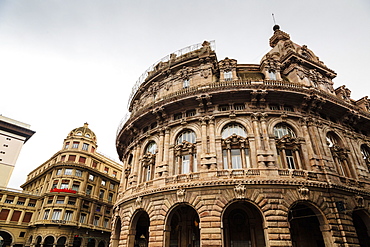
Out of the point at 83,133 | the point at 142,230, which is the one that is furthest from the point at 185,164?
the point at 83,133

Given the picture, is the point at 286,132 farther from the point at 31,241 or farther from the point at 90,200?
the point at 31,241

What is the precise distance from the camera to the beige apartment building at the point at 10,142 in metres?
54.0

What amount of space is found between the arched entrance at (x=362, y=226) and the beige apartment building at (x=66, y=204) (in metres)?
41.5

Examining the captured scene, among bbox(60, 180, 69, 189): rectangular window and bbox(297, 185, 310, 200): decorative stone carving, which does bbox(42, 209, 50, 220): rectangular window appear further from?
bbox(297, 185, 310, 200): decorative stone carving

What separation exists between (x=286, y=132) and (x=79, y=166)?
132 feet

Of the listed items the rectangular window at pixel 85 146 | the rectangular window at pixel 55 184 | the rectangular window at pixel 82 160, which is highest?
the rectangular window at pixel 85 146

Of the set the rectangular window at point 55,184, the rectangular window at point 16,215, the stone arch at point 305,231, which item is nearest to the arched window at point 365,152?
the stone arch at point 305,231

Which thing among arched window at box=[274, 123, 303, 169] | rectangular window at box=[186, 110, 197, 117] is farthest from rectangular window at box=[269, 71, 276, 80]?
rectangular window at box=[186, 110, 197, 117]

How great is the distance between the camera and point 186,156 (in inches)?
832

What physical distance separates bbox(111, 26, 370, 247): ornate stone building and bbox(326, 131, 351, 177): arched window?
0.31 ft

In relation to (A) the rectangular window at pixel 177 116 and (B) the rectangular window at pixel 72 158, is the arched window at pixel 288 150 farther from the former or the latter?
(B) the rectangular window at pixel 72 158

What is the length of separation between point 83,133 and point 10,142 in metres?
21.1

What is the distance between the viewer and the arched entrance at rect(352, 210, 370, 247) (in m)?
18.8

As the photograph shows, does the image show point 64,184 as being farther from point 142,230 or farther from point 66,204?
point 142,230
